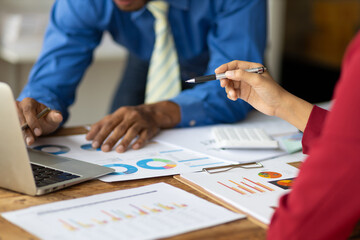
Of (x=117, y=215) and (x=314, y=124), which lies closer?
(x=117, y=215)

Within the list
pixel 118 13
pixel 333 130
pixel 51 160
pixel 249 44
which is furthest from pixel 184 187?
pixel 118 13

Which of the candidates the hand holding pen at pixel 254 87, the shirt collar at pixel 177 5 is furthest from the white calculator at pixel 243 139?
the shirt collar at pixel 177 5

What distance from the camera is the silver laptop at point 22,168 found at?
827mm

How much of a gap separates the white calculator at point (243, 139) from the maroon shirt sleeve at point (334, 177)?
570 millimetres

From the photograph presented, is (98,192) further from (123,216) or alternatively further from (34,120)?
(34,120)

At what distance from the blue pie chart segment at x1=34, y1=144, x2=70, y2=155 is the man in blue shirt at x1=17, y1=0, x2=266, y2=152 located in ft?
0.35

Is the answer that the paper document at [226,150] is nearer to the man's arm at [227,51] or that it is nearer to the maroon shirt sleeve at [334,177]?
the man's arm at [227,51]

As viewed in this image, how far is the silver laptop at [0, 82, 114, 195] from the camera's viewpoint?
83 cm

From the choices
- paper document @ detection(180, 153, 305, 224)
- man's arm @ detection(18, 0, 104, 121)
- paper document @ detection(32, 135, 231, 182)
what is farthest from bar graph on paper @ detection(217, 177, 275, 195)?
man's arm @ detection(18, 0, 104, 121)

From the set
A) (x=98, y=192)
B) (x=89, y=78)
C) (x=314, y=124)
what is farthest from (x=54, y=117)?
(x=89, y=78)

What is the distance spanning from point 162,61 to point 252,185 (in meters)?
0.82

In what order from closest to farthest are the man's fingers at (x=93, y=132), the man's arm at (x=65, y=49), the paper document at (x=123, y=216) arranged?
the paper document at (x=123, y=216) < the man's fingers at (x=93, y=132) < the man's arm at (x=65, y=49)

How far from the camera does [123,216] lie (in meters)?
0.79

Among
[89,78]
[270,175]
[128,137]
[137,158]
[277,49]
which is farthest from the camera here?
[277,49]
